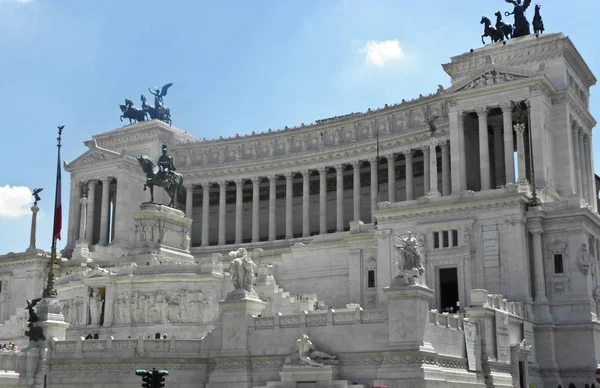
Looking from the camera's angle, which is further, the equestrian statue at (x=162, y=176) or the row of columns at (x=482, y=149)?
the equestrian statue at (x=162, y=176)

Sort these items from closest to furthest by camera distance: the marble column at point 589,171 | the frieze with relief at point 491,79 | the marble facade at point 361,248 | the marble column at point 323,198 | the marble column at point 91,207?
the marble facade at point 361,248
the frieze with relief at point 491,79
the marble column at point 589,171
the marble column at point 323,198
the marble column at point 91,207

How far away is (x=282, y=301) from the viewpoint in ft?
199

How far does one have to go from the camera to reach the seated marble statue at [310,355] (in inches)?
1588

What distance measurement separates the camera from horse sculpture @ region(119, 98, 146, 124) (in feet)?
350

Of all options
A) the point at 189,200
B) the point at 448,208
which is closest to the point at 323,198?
the point at 189,200

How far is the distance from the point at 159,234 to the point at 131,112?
35.4 meters

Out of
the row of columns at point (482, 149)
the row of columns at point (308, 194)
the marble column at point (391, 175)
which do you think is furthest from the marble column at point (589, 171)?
the marble column at point (391, 175)

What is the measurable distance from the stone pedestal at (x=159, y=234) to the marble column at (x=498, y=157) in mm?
30110

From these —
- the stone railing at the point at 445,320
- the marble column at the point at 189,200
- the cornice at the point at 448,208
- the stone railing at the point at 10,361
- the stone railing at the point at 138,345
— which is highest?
the marble column at the point at 189,200

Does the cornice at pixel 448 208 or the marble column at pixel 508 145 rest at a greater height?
the marble column at pixel 508 145

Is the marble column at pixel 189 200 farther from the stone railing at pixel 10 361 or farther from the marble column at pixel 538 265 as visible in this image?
the stone railing at pixel 10 361

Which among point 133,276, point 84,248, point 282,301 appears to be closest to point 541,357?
point 282,301

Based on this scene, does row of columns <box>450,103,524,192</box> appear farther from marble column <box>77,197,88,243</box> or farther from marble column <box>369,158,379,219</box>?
marble column <box>77,197,88,243</box>

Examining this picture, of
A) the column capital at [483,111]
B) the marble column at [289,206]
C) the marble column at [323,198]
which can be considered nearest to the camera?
the column capital at [483,111]
